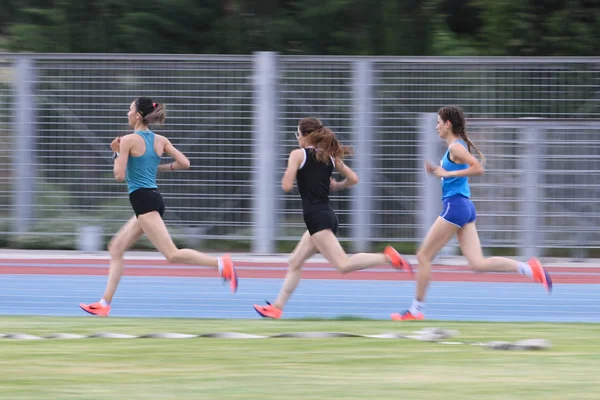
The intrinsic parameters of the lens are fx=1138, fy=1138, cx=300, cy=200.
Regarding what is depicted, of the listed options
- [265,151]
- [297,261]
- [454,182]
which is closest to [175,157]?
[297,261]

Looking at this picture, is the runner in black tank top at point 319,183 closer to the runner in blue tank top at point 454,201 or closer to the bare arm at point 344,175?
the bare arm at point 344,175

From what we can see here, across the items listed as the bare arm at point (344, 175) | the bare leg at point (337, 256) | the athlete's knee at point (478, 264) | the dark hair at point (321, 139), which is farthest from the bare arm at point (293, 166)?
the athlete's knee at point (478, 264)

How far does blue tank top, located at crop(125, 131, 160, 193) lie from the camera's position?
9.30m

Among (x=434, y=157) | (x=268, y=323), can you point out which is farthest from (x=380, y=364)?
(x=434, y=157)

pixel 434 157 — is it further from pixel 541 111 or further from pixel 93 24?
pixel 93 24

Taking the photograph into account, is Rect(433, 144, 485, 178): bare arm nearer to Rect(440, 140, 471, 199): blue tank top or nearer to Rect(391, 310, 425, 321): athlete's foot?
Rect(440, 140, 471, 199): blue tank top

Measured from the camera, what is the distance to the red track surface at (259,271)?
44.7ft

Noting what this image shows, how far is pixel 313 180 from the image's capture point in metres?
9.21

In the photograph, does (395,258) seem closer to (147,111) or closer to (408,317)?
(408,317)

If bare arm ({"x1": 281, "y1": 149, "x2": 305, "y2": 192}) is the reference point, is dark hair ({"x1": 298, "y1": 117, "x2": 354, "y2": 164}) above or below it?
above

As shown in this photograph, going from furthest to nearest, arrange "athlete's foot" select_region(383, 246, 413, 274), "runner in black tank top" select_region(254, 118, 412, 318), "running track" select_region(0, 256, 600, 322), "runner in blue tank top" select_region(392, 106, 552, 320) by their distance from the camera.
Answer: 1. "running track" select_region(0, 256, 600, 322)
2. "athlete's foot" select_region(383, 246, 413, 274)
3. "runner in black tank top" select_region(254, 118, 412, 318)
4. "runner in blue tank top" select_region(392, 106, 552, 320)

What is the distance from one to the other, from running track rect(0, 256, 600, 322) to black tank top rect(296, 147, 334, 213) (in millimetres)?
1372

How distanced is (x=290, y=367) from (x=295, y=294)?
5.71 metres

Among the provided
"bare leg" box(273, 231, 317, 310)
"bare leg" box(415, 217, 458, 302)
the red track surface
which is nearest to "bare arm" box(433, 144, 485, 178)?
"bare leg" box(415, 217, 458, 302)
